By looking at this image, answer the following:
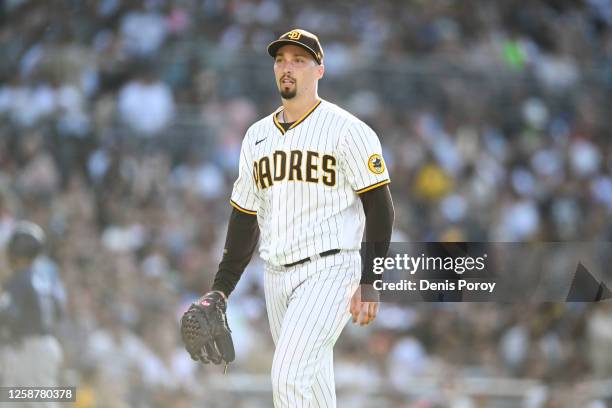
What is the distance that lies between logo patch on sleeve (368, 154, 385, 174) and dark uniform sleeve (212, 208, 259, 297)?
557 mm

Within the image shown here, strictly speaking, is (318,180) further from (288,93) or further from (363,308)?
(363,308)

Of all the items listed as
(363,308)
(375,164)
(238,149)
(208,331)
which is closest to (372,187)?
(375,164)

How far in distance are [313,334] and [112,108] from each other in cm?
602

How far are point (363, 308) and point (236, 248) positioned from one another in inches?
24.6

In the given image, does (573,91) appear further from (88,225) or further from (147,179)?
(88,225)

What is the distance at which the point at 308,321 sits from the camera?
11.9ft

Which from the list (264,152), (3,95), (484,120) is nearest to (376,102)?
(484,120)

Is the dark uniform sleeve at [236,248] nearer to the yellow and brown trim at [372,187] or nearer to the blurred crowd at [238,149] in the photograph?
the yellow and brown trim at [372,187]

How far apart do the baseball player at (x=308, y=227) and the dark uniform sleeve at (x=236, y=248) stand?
0.30ft

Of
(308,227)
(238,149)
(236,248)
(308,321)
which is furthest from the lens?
(238,149)

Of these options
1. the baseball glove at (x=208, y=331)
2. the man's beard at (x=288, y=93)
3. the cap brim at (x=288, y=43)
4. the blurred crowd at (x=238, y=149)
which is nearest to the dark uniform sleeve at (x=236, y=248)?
the baseball glove at (x=208, y=331)

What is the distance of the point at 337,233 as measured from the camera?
Result: 3746mm

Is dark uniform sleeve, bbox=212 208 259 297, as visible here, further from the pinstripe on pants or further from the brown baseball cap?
the brown baseball cap

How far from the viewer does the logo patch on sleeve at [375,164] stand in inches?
145
